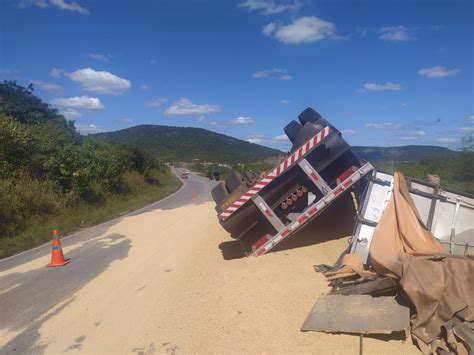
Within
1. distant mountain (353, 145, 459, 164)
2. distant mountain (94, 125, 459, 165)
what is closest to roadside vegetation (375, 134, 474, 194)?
distant mountain (353, 145, 459, 164)

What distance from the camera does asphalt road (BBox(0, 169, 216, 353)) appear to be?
545cm

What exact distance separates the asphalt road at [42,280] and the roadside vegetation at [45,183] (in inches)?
56.6

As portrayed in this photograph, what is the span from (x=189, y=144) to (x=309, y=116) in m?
150

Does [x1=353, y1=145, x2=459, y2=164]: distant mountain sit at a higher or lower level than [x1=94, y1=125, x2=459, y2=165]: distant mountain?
lower

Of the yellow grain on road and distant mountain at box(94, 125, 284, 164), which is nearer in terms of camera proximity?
the yellow grain on road

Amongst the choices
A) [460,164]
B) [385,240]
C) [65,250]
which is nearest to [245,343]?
[385,240]

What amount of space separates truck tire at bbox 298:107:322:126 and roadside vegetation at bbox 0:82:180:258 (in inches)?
319

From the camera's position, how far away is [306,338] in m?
4.30

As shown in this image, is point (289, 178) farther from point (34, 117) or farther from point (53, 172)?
point (34, 117)

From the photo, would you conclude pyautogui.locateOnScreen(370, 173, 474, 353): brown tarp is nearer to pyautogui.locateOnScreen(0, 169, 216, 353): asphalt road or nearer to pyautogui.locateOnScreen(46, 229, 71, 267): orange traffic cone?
pyautogui.locateOnScreen(0, 169, 216, 353): asphalt road

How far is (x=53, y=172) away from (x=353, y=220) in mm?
12563

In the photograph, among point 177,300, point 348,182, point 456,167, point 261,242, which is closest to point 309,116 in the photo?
point 348,182

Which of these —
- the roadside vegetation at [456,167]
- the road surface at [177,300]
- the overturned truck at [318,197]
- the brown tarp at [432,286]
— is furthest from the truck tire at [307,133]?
the roadside vegetation at [456,167]

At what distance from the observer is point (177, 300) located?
5699 mm
